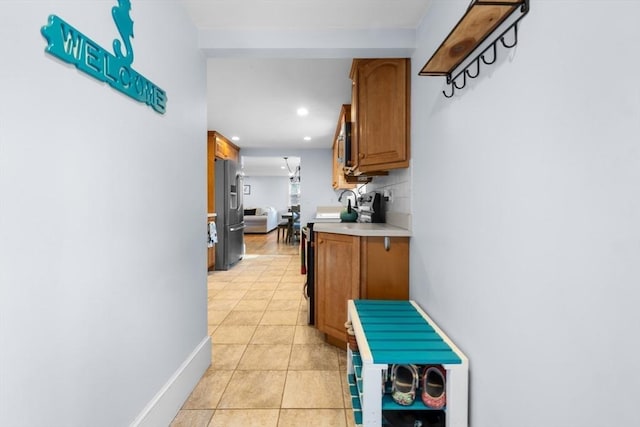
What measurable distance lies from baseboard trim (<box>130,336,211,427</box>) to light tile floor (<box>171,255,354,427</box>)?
0.05m

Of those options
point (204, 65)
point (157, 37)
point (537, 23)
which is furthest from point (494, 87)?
point (204, 65)

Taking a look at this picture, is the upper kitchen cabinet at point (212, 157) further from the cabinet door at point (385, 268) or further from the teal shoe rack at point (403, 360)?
the teal shoe rack at point (403, 360)

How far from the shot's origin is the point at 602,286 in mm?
683

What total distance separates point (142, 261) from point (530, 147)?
1527mm

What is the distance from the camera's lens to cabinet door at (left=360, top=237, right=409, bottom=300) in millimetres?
2133

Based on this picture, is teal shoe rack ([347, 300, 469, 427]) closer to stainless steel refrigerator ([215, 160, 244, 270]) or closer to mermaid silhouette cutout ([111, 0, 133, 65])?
mermaid silhouette cutout ([111, 0, 133, 65])

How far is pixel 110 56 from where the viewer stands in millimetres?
1126

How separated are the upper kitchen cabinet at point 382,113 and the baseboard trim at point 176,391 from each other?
1.76 m

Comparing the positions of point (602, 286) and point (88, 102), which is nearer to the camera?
point (602, 286)

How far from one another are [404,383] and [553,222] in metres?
0.98

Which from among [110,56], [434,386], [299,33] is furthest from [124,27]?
[434,386]

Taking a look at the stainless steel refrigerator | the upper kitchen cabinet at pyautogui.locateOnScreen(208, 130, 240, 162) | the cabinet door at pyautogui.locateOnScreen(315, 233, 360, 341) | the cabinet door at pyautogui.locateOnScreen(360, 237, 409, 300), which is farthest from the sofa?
the cabinet door at pyautogui.locateOnScreen(360, 237, 409, 300)

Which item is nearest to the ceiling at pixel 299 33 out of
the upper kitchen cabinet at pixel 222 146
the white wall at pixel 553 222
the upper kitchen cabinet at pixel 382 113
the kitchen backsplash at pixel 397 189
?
the upper kitchen cabinet at pixel 382 113

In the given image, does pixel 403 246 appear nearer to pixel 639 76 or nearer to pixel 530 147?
pixel 530 147
